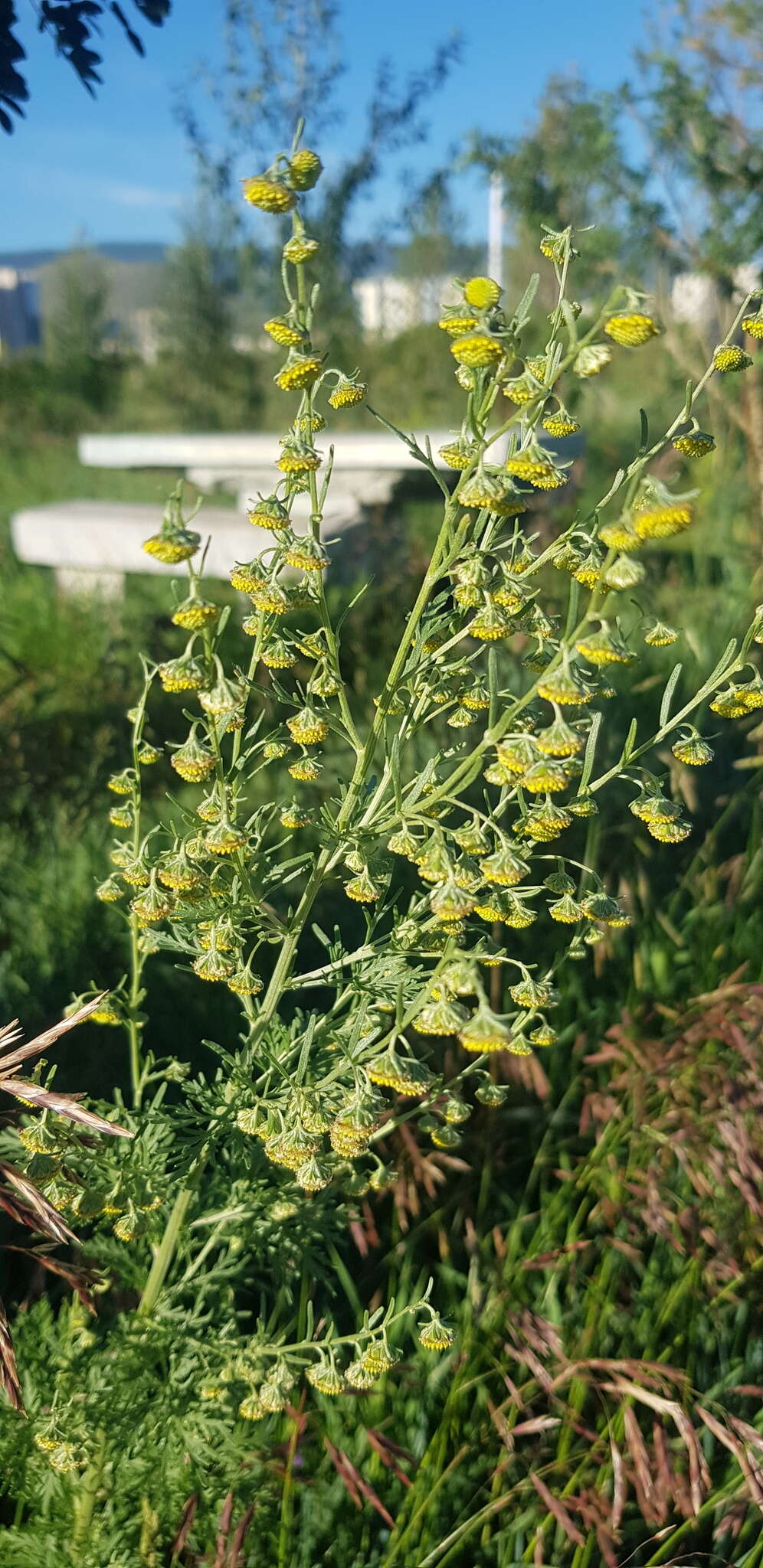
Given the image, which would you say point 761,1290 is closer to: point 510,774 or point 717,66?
point 510,774

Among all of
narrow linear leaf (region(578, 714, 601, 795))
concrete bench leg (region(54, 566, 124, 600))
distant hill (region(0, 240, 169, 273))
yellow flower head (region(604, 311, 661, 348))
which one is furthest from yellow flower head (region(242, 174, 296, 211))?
distant hill (region(0, 240, 169, 273))

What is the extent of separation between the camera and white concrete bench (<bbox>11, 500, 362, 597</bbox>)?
439cm

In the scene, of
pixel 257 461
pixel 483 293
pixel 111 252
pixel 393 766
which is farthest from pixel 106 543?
pixel 111 252

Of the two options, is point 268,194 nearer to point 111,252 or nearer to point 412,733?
point 412,733

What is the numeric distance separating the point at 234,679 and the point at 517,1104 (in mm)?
1451

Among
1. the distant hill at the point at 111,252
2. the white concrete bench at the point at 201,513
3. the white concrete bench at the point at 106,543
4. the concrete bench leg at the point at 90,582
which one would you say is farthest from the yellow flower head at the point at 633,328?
the distant hill at the point at 111,252

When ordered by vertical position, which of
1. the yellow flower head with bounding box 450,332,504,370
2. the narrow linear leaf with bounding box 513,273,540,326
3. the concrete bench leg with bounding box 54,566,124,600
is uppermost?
the narrow linear leaf with bounding box 513,273,540,326

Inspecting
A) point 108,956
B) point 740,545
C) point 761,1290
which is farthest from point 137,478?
point 761,1290

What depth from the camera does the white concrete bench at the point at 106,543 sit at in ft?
14.4

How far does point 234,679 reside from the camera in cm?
98

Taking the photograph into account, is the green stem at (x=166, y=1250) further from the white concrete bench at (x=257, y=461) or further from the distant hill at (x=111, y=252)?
the distant hill at (x=111, y=252)

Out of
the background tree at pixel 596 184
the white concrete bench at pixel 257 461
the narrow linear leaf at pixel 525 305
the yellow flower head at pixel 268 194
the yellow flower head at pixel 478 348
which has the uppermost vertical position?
the background tree at pixel 596 184

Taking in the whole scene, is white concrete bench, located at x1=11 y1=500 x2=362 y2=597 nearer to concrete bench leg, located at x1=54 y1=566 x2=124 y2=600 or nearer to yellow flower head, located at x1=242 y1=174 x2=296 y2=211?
concrete bench leg, located at x1=54 y1=566 x2=124 y2=600

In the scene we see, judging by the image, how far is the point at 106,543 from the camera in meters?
4.72
